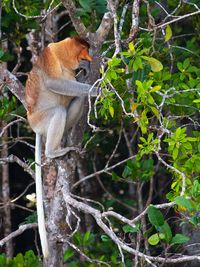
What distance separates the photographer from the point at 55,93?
5.02 metres

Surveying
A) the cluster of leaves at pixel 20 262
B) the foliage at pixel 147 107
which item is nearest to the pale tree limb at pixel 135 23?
the foliage at pixel 147 107

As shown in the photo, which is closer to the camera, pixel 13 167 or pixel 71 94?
pixel 71 94

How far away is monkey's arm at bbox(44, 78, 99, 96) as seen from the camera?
472 centimetres

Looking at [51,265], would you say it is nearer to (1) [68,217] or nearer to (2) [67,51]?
(1) [68,217]

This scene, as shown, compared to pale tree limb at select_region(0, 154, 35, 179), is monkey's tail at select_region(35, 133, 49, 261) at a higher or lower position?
lower

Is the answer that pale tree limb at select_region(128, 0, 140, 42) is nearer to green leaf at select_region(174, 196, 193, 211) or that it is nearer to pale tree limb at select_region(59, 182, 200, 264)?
pale tree limb at select_region(59, 182, 200, 264)

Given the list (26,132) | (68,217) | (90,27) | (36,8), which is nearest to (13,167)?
(26,132)

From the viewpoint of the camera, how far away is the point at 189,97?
4500mm

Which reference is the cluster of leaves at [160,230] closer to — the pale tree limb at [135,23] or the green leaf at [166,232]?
the green leaf at [166,232]

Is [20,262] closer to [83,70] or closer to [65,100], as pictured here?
[65,100]

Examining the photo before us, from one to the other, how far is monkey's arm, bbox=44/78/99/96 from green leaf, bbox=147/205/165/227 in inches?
52.6

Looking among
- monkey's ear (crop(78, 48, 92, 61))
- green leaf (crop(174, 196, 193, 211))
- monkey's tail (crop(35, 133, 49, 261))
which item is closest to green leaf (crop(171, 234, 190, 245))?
green leaf (crop(174, 196, 193, 211))

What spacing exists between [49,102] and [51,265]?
1.14 meters

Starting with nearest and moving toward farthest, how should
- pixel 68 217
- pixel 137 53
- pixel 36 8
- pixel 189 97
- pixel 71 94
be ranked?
1. pixel 137 53
2. pixel 68 217
3. pixel 189 97
4. pixel 71 94
5. pixel 36 8
